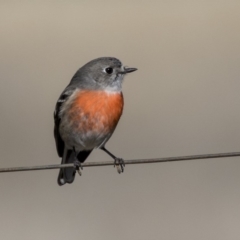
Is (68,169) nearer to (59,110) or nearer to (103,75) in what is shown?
(59,110)

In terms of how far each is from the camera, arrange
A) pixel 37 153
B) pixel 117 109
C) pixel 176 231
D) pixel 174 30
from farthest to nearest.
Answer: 1. pixel 174 30
2. pixel 37 153
3. pixel 176 231
4. pixel 117 109

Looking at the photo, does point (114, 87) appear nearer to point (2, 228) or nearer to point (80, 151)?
point (80, 151)

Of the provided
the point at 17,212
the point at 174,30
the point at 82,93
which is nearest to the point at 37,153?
the point at 17,212

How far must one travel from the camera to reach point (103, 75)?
6785mm

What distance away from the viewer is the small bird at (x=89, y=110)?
6.50 meters

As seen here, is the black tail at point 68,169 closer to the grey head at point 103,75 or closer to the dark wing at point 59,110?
the dark wing at point 59,110

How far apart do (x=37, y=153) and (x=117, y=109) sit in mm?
1899

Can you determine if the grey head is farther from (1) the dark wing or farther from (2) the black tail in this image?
(2) the black tail

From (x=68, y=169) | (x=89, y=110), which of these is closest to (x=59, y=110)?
(x=89, y=110)

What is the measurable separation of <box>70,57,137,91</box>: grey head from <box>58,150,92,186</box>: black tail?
0.63 metres

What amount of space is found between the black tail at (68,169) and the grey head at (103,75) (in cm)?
63

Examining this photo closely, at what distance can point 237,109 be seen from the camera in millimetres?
8617

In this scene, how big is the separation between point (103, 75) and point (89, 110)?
1.38ft

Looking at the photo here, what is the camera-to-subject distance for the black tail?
22.8ft
